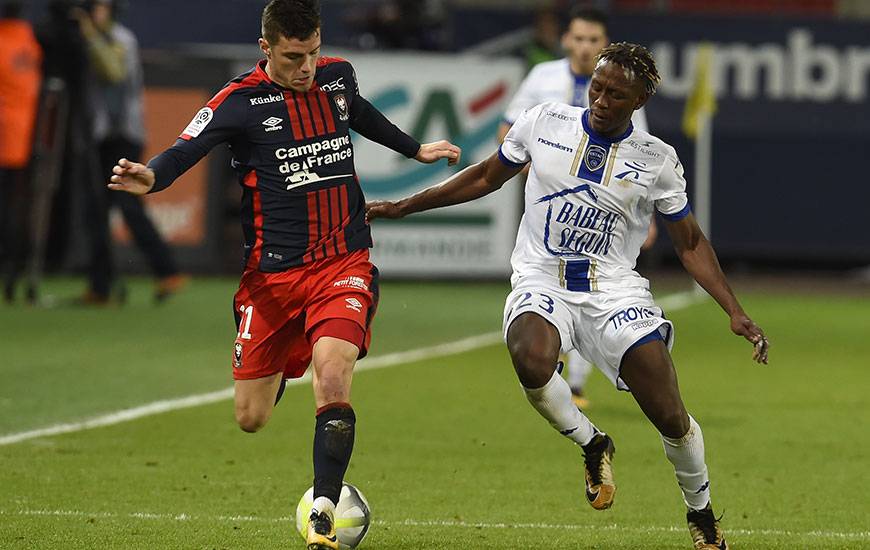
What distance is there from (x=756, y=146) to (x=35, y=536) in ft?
50.3

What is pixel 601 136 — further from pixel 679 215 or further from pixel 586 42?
pixel 586 42

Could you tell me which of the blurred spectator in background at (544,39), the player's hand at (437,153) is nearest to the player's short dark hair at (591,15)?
the player's hand at (437,153)

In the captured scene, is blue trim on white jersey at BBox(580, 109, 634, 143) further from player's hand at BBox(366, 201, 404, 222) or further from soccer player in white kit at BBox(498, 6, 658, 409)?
soccer player in white kit at BBox(498, 6, 658, 409)

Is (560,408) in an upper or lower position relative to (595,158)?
lower

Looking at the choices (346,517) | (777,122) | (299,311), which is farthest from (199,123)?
(777,122)

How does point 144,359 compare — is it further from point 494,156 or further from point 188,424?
point 494,156

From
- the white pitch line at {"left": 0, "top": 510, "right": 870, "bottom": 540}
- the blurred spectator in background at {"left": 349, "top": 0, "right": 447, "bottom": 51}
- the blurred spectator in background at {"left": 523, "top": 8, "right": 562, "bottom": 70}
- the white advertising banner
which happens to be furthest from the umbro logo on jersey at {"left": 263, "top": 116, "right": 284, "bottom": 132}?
the blurred spectator in background at {"left": 349, "top": 0, "right": 447, "bottom": 51}

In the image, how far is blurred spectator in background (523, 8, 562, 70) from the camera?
60.5 feet

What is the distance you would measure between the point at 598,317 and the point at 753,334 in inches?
26.2

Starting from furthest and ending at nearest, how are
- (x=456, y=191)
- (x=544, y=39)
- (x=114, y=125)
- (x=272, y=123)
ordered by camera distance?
(x=544, y=39) → (x=114, y=125) → (x=456, y=191) → (x=272, y=123)

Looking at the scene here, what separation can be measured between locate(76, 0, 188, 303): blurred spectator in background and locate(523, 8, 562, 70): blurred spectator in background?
4.65 meters

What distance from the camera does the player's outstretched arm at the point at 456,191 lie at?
7.13 m

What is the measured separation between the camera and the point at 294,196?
7.05 meters

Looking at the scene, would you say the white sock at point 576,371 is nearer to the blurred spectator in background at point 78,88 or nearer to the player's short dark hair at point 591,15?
the player's short dark hair at point 591,15
